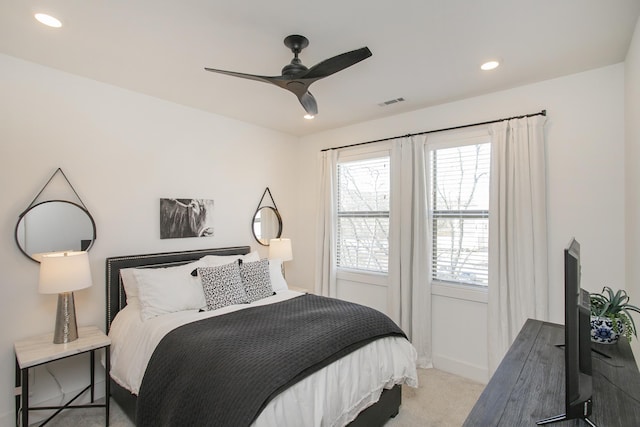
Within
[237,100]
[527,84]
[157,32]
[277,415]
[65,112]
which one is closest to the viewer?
[277,415]

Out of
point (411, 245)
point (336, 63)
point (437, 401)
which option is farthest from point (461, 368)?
point (336, 63)

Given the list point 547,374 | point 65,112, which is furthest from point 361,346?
point 65,112

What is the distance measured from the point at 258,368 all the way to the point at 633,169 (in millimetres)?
2714

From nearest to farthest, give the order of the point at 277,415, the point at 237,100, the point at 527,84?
the point at 277,415, the point at 527,84, the point at 237,100

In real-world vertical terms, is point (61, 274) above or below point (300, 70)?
below

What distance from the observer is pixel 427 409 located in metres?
2.65

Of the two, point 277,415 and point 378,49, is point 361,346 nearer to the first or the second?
point 277,415

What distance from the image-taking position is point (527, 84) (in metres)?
2.92

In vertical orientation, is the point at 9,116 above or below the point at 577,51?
below

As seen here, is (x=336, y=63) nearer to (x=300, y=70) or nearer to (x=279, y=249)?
(x=300, y=70)

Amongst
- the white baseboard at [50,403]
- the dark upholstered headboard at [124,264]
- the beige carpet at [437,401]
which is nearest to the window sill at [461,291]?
the beige carpet at [437,401]

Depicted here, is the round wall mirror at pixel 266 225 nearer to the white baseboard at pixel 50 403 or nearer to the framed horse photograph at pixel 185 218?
the framed horse photograph at pixel 185 218

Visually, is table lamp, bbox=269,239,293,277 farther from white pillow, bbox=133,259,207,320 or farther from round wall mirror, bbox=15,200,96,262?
round wall mirror, bbox=15,200,96,262

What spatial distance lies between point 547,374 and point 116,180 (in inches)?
136
